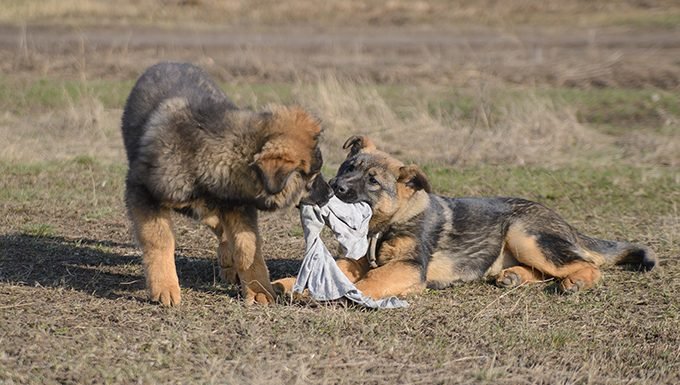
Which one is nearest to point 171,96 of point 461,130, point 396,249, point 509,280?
point 396,249

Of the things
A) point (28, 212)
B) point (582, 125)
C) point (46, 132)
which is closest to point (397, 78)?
Result: point (582, 125)

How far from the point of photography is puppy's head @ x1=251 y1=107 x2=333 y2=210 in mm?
6430

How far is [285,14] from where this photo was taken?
33.0 metres

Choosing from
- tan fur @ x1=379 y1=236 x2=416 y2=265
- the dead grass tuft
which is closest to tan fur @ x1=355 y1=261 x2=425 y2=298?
tan fur @ x1=379 y1=236 x2=416 y2=265

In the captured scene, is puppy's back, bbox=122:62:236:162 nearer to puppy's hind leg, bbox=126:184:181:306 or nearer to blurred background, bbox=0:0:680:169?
puppy's hind leg, bbox=126:184:181:306

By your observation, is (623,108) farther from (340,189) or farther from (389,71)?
(340,189)

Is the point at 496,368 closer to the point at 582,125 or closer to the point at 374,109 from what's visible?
the point at 374,109

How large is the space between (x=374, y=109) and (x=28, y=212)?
6242 mm

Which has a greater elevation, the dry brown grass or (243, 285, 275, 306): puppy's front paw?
(243, 285, 275, 306): puppy's front paw

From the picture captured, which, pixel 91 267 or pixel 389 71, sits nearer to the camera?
pixel 91 267

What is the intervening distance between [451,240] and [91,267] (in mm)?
2831

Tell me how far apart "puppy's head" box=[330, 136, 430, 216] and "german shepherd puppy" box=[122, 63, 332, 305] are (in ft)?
1.96

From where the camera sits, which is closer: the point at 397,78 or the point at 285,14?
the point at 397,78

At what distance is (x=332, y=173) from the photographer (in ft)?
39.3
